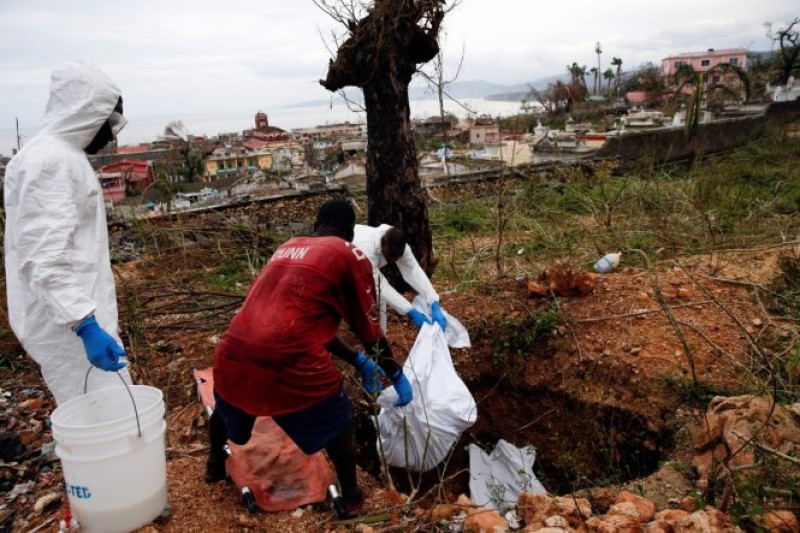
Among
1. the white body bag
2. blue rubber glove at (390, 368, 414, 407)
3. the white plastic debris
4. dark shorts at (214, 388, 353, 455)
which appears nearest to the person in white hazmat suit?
the white body bag

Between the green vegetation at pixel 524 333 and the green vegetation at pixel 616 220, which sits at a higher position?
the green vegetation at pixel 616 220

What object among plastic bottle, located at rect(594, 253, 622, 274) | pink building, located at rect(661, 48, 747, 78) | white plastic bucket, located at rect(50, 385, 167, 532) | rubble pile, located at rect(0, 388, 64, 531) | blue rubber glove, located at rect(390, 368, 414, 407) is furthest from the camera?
pink building, located at rect(661, 48, 747, 78)

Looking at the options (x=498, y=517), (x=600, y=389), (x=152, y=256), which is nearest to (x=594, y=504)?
(x=498, y=517)

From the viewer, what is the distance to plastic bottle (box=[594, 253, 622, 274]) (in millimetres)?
4176

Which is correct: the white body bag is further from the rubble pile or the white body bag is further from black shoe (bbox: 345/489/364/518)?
the rubble pile

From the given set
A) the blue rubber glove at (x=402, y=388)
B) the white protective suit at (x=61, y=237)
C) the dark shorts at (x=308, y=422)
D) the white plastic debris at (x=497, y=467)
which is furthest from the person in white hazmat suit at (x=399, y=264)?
the white protective suit at (x=61, y=237)

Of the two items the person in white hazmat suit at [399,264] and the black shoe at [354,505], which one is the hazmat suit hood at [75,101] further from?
the black shoe at [354,505]

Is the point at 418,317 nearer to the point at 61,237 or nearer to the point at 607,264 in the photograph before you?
the point at 61,237

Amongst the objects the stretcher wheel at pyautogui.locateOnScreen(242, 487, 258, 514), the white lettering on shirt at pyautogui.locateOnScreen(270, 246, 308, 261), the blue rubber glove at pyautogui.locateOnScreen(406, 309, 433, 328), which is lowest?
the stretcher wheel at pyautogui.locateOnScreen(242, 487, 258, 514)

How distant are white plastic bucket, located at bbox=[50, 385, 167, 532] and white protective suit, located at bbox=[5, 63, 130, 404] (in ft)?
0.83

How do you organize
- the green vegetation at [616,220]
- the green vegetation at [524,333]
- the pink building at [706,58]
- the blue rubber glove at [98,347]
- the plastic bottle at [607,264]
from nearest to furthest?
the blue rubber glove at [98,347], the green vegetation at [524,333], the plastic bottle at [607,264], the green vegetation at [616,220], the pink building at [706,58]

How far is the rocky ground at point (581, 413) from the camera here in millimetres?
1928

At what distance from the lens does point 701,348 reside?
3025 millimetres

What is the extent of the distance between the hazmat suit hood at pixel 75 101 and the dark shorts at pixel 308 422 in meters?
1.15
